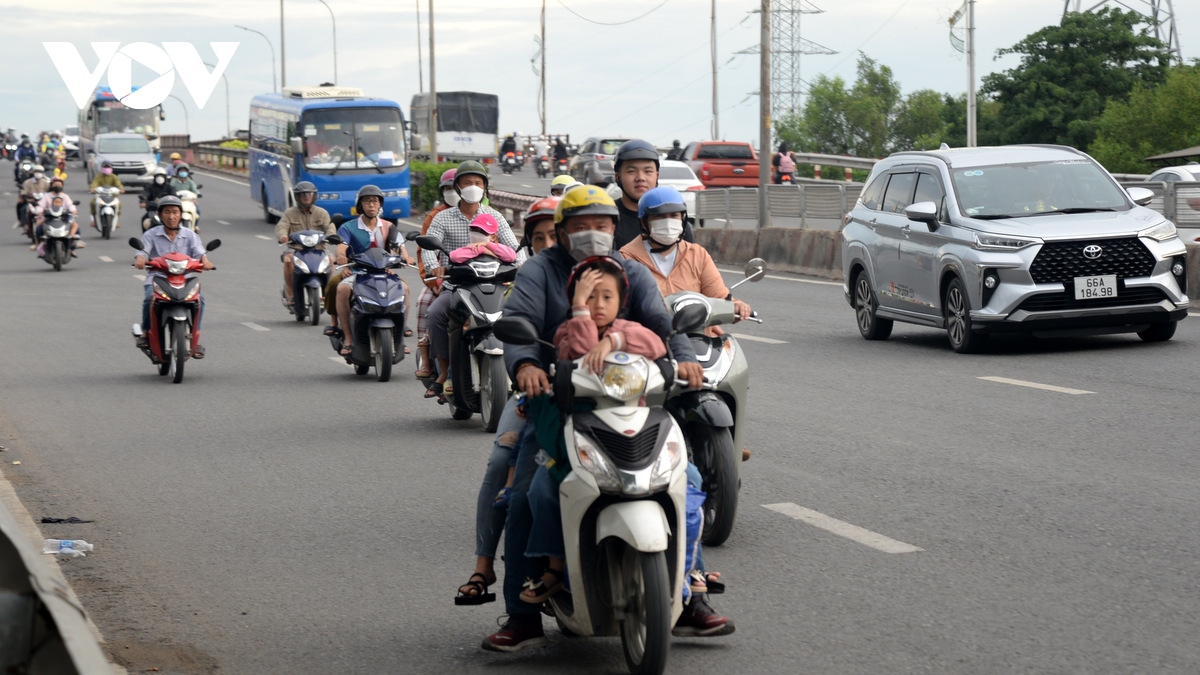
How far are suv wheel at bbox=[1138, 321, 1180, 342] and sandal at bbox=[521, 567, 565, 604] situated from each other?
33.7ft

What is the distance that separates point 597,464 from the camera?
5070 mm

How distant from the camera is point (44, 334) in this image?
782 inches

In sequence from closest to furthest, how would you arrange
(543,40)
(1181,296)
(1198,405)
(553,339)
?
(553,339) → (1198,405) → (1181,296) → (543,40)

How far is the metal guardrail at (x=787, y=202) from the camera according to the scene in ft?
96.8

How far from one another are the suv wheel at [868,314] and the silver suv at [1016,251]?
0.04ft

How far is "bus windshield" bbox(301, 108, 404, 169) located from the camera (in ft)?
133

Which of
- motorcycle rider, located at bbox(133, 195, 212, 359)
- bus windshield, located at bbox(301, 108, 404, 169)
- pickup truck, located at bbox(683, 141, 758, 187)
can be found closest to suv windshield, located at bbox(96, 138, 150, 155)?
pickup truck, located at bbox(683, 141, 758, 187)

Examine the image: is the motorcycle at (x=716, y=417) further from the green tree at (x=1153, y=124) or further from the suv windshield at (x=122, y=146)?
the green tree at (x=1153, y=124)

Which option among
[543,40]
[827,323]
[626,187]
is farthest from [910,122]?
[626,187]

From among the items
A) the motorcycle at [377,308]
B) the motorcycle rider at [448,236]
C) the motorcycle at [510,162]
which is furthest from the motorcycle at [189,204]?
the motorcycle at [510,162]

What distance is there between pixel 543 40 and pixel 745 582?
84686 mm

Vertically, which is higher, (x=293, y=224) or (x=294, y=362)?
(x=293, y=224)

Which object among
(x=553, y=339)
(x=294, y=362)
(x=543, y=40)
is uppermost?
(x=543, y=40)

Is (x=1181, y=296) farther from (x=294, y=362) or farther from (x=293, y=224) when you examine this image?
(x=293, y=224)
